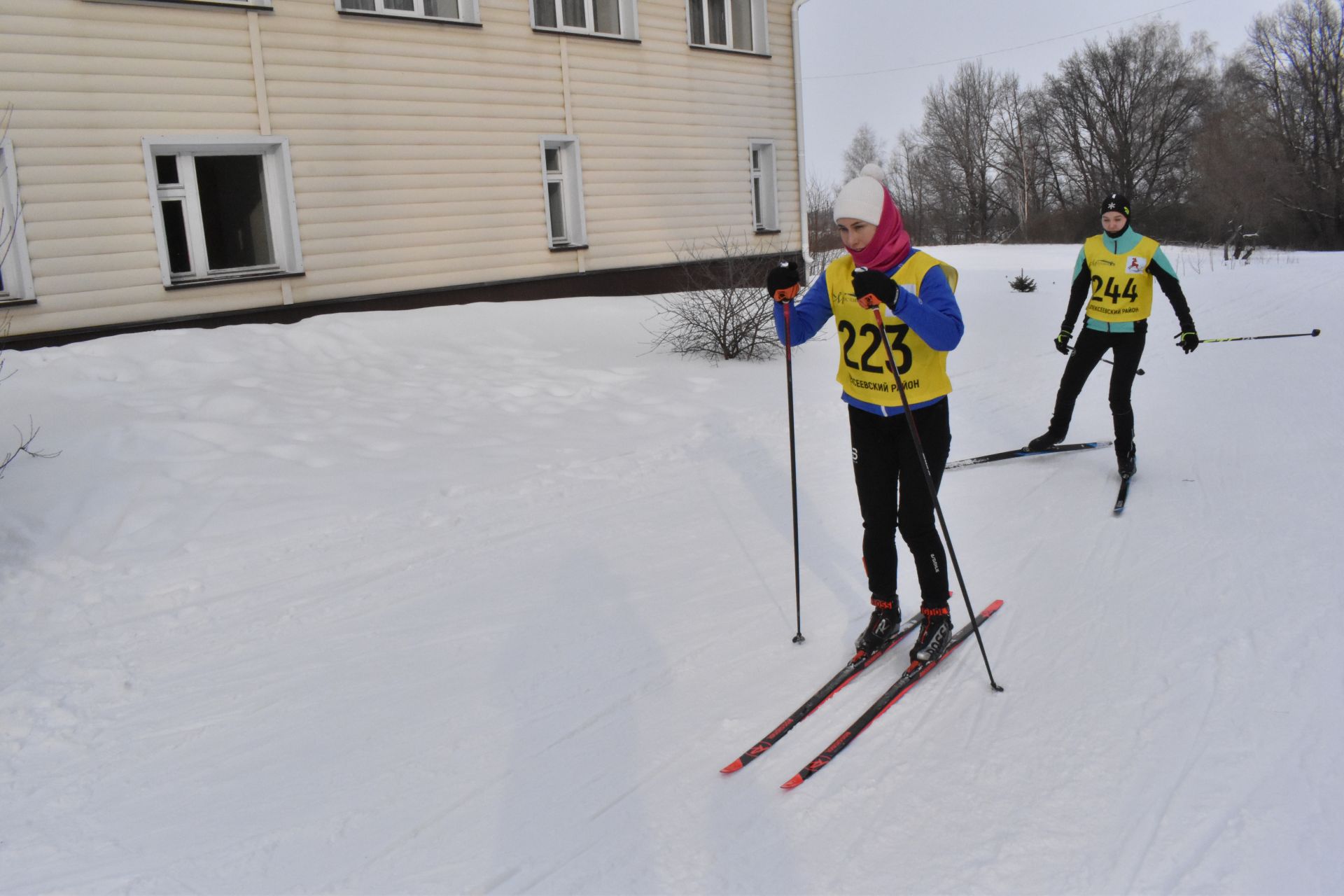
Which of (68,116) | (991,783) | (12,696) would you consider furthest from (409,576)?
(68,116)

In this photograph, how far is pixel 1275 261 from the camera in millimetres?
26562

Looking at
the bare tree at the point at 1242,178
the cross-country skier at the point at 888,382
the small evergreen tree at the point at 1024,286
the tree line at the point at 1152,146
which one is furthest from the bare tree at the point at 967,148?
the cross-country skier at the point at 888,382

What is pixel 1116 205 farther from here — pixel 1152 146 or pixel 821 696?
pixel 1152 146

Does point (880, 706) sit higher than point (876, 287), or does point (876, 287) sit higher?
point (876, 287)

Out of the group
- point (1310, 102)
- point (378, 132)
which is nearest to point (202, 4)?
point (378, 132)

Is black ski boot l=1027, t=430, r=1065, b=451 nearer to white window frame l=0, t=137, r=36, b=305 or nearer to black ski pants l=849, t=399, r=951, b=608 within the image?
black ski pants l=849, t=399, r=951, b=608

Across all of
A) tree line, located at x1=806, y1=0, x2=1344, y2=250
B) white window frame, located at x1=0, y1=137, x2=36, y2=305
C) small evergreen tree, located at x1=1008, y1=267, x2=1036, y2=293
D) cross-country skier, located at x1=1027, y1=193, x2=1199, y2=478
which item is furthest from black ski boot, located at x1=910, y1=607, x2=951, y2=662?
tree line, located at x1=806, y1=0, x2=1344, y2=250

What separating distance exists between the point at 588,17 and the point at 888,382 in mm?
12492

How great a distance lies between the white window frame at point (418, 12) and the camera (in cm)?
1185

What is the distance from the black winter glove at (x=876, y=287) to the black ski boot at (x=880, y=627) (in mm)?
1344

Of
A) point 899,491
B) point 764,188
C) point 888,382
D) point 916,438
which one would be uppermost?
point 764,188

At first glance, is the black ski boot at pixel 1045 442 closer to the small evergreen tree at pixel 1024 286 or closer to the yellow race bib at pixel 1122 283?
the yellow race bib at pixel 1122 283

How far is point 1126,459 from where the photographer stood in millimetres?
6625

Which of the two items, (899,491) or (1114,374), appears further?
(1114,374)
